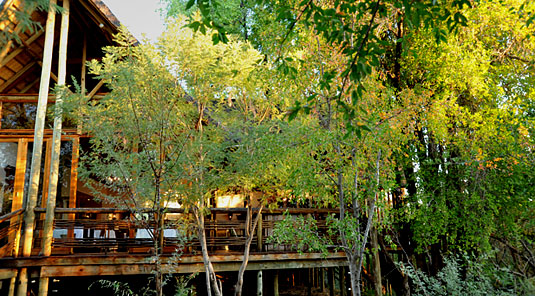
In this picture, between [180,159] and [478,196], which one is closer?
[180,159]

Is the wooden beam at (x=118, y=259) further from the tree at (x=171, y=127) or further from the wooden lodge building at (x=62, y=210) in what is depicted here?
the tree at (x=171, y=127)

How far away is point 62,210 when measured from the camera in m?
7.93

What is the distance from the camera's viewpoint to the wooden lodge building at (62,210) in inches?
295

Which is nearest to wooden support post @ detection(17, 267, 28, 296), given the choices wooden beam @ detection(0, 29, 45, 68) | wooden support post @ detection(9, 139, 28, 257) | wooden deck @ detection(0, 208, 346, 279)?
wooden deck @ detection(0, 208, 346, 279)

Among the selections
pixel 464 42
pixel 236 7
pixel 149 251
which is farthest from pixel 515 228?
pixel 236 7

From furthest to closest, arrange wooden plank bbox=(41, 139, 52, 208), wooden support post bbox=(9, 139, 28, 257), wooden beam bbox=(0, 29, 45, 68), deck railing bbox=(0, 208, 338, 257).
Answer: wooden beam bbox=(0, 29, 45, 68) → wooden plank bbox=(41, 139, 52, 208) → wooden support post bbox=(9, 139, 28, 257) → deck railing bbox=(0, 208, 338, 257)

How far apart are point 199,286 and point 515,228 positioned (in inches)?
326

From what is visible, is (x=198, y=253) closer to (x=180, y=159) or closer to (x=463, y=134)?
(x=180, y=159)

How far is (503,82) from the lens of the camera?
30.1 feet

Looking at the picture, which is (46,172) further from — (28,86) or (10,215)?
(28,86)

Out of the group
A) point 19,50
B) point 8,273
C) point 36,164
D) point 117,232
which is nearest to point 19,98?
point 19,50

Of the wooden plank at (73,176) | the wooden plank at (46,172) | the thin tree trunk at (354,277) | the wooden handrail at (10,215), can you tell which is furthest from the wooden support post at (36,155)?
the thin tree trunk at (354,277)

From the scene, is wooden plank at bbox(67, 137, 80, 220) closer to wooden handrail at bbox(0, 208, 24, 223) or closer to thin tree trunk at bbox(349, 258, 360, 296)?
wooden handrail at bbox(0, 208, 24, 223)

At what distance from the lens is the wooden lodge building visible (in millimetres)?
7500
